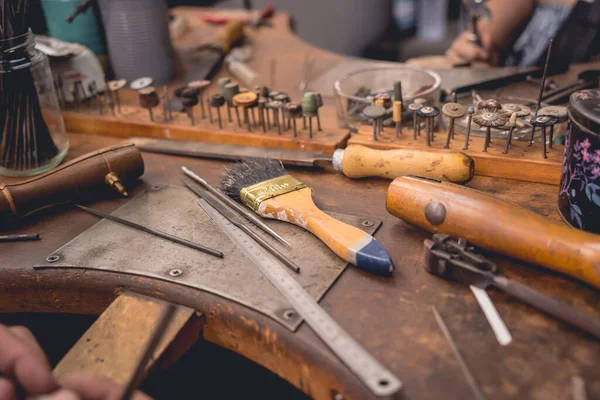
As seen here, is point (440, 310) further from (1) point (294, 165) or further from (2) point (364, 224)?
(1) point (294, 165)

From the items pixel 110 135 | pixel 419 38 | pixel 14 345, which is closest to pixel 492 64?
pixel 110 135

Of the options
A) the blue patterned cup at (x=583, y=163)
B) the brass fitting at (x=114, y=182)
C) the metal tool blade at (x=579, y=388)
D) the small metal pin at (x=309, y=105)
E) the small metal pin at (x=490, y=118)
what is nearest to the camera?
the metal tool blade at (x=579, y=388)

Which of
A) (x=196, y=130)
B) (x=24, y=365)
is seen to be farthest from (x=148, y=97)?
(x=24, y=365)

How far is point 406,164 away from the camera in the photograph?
1.19 m

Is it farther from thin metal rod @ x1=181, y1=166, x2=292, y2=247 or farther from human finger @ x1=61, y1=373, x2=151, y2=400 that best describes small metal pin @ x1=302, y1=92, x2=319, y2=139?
Answer: human finger @ x1=61, y1=373, x2=151, y2=400

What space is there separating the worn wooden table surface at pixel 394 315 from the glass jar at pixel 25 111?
204 mm

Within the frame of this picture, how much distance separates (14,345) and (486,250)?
79 cm

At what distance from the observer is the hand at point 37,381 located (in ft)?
2.44

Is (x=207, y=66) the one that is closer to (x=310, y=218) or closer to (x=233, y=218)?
(x=233, y=218)

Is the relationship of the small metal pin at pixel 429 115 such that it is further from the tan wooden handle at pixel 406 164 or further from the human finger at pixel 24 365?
the human finger at pixel 24 365

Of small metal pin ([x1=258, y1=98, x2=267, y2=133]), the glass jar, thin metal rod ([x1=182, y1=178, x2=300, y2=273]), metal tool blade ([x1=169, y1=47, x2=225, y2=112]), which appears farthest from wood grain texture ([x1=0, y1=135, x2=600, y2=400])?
metal tool blade ([x1=169, y1=47, x2=225, y2=112])

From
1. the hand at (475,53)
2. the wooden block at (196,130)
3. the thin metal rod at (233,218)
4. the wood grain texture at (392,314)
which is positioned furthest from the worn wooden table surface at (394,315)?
the hand at (475,53)

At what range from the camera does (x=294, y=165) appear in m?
1.32

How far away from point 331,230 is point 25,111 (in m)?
0.83
